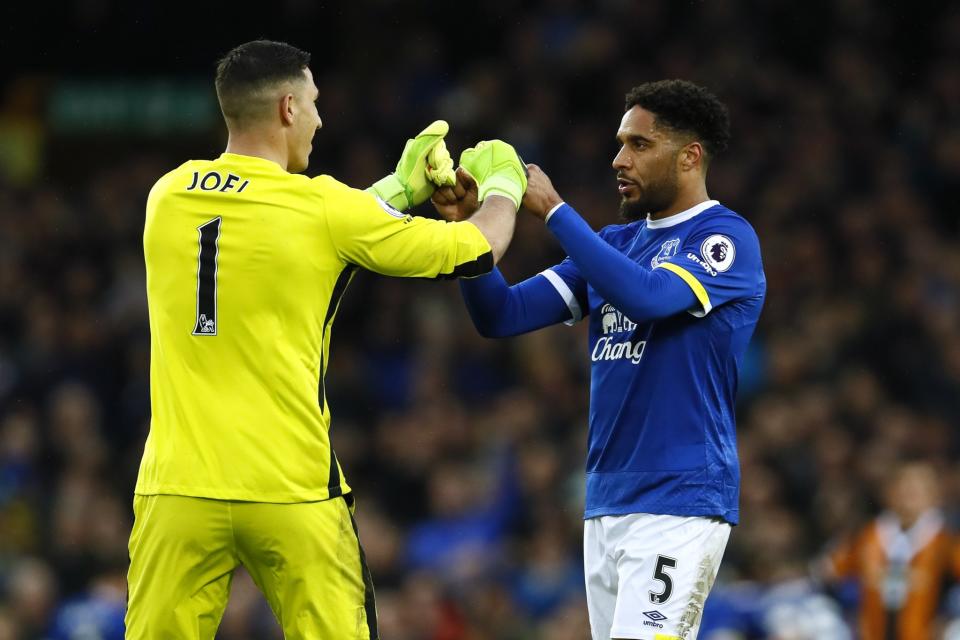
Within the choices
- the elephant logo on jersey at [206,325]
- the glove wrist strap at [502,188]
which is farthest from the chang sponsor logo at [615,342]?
the elephant logo on jersey at [206,325]

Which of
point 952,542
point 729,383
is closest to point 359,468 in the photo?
point 952,542

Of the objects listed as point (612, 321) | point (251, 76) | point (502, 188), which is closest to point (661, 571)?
point (612, 321)

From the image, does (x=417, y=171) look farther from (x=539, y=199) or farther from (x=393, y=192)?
(x=539, y=199)

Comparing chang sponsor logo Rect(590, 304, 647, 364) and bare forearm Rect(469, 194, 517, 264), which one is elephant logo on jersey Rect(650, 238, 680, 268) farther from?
bare forearm Rect(469, 194, 517, 264)

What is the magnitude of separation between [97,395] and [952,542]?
6675 millimetres

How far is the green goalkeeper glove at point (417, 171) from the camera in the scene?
195 inches

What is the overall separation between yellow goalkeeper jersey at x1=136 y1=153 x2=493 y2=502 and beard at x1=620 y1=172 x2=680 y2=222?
1049 millimetres

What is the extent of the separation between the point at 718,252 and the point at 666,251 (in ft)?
0.65

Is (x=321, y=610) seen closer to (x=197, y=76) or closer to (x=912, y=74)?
(x=912, y=74)

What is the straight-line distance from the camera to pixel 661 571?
4.68 meters

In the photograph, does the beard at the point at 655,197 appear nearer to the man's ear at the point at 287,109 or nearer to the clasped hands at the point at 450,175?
the clasped hands at the point at 450,175

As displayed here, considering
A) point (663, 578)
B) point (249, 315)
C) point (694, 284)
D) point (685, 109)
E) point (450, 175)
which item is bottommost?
point (663, 578)

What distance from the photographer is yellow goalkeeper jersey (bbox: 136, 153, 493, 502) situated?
163 inches

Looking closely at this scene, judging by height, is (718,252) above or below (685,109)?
below
